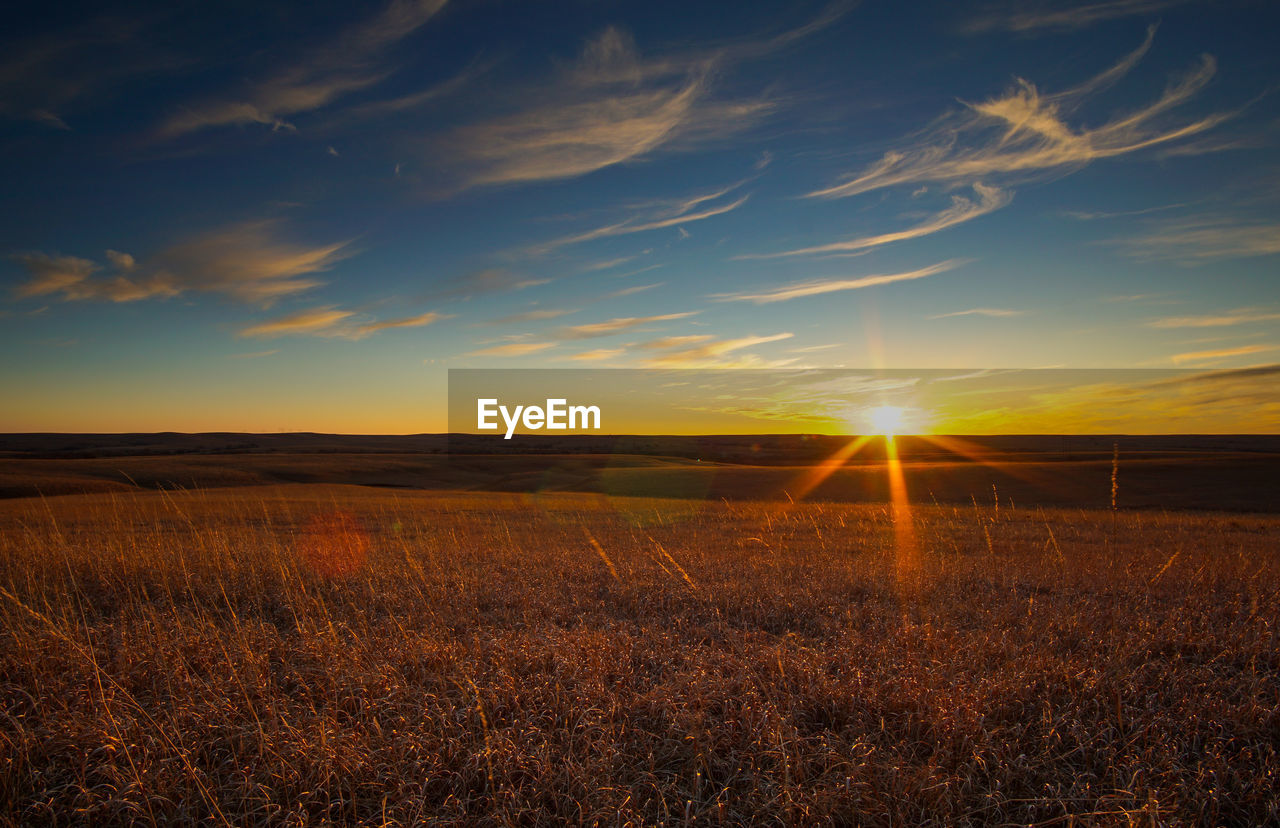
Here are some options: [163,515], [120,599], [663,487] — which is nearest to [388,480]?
[663,487]

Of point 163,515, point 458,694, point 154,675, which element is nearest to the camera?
point 458,694

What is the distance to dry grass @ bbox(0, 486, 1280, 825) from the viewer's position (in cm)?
282

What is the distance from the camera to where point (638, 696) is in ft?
11.9

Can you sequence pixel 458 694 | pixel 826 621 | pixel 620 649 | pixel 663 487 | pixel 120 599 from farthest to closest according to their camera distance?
pixel 663 487
pixel 120 599
pixel 826 621
pixel 620 649
pixel 458 694

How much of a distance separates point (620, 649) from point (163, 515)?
Answer: 16.5 metres

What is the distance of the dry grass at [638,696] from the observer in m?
2.82

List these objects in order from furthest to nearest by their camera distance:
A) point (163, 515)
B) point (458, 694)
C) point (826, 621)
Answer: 1. point (163, 515)
2. point (826, 621)
3. point (458, 694)

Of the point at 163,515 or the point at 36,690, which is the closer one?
the point at 36,690

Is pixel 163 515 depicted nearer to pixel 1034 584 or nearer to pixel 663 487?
pixel 1034 584

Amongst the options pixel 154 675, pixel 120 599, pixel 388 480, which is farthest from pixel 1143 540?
pixel 388 480

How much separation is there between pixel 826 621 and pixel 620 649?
6.38ft

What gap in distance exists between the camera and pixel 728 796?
287 centimetres

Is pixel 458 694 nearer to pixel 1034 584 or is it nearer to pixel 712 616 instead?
pixel 712 616

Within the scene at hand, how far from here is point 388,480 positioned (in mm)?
40719
